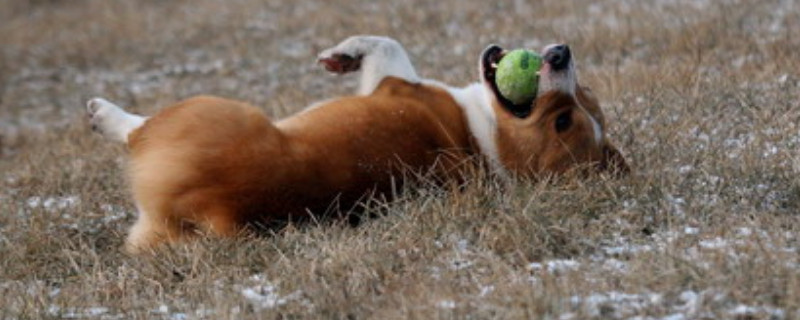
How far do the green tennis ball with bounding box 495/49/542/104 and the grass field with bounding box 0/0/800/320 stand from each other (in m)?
0.53

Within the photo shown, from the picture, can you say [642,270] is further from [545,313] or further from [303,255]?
[303,255]

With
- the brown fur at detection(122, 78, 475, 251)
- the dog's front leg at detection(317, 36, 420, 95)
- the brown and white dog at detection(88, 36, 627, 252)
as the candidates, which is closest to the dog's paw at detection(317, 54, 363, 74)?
the dog's front leg at detection(317, 36, 420, 95)

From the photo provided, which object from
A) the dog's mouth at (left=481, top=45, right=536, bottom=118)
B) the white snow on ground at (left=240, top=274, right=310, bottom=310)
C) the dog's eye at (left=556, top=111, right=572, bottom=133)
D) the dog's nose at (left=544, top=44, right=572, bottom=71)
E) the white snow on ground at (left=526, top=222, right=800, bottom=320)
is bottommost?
the white snow on ground at (left=240, top=274, right=310, bottom=310)

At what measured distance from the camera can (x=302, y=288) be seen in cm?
375

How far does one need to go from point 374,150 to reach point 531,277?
102 cm

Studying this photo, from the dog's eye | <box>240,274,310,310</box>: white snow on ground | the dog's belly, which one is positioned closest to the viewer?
<box>240,274,310,310</box>: white snow on ground

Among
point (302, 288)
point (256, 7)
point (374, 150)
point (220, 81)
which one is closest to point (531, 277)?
point (302, 288)

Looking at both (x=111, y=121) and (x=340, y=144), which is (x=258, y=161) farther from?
(x=111, y=121)

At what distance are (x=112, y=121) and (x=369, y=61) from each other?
1164 millimetres

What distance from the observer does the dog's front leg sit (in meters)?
5.22

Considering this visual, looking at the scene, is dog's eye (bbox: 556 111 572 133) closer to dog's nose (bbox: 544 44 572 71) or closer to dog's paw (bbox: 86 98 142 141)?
dog's nose (bbox: 544 44 572 71)

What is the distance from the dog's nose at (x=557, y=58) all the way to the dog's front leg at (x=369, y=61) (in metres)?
0.68

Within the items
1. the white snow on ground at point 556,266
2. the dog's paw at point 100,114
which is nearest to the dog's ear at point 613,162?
the white snow on ground at point 556,266

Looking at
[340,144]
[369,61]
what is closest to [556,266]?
[340,144]
